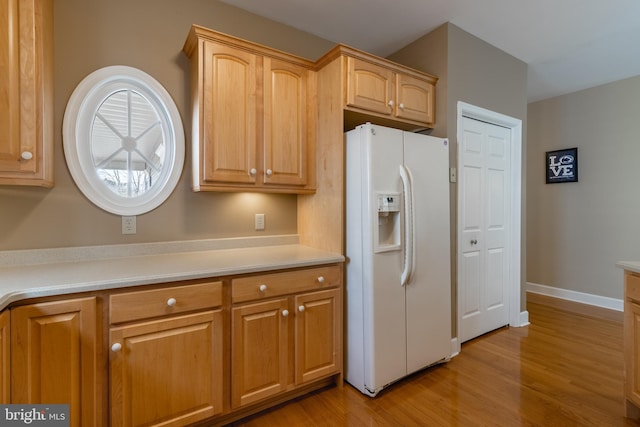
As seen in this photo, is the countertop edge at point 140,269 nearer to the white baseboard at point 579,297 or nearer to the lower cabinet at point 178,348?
the lower cabinet at point 178,348

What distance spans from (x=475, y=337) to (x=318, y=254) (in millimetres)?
1921

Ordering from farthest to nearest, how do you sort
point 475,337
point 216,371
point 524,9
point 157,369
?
point 475,337 < point 524,9 < point 216,371 < point 157,369

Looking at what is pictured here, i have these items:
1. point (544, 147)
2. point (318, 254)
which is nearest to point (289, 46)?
point (318, 254)

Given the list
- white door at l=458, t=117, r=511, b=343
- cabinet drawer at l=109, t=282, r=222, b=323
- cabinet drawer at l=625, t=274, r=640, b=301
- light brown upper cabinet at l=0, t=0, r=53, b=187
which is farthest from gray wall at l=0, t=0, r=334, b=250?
cabinet drawer at l=625, t=274, r=640, b=301

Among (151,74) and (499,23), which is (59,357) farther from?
(499,23)

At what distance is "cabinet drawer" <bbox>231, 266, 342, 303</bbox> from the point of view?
1707 millimetres

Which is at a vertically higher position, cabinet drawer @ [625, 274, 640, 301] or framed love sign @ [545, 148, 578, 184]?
framed love sign @ [545, 148, 578, 184]

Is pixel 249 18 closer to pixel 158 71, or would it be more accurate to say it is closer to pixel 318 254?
pixel 158 71

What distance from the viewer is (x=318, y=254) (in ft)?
6.95

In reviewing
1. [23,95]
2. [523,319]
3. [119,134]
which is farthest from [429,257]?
[23,95]

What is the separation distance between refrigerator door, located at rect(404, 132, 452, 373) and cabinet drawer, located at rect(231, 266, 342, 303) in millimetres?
580

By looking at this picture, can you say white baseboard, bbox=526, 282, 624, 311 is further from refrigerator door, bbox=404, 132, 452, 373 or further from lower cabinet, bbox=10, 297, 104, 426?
lower cabinet, bbox=10, 297, 104, 426

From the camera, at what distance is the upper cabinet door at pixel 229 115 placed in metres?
1.92

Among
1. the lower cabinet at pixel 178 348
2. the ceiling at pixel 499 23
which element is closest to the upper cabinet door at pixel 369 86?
the ceiling at pixel 499 23
